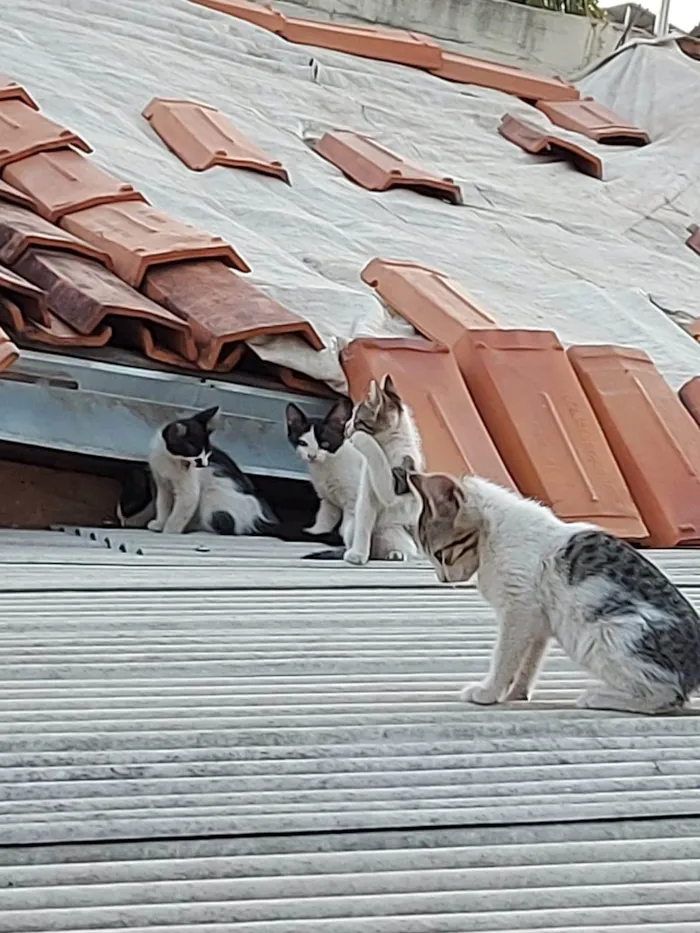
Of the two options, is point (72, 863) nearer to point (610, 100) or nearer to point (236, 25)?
point (236, 25)

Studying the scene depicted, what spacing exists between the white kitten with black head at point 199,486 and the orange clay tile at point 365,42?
440 centimetres

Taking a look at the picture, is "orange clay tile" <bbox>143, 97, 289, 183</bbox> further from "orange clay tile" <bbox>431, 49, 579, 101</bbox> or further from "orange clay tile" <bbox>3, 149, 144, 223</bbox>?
"orange clay tile" <bbox>431, 49, 579, 101</bbox>

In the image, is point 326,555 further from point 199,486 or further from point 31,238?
point 31,238

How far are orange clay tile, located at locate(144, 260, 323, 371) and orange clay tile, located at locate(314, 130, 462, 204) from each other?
198 centimetres

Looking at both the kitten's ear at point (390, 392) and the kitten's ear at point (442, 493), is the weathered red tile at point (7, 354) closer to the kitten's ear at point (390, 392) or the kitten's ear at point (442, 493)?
the kitten's ear at point (390, 392)

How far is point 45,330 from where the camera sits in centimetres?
425

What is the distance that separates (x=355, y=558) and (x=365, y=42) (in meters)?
5.34

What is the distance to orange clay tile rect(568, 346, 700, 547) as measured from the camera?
4.61 metres

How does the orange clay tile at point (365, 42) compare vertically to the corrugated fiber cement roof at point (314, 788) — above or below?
below

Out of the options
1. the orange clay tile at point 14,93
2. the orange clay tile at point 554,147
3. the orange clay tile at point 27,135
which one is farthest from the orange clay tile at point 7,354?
the orange clay tile at point 554,147

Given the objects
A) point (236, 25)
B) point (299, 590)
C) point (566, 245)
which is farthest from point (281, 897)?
point (236, 25)

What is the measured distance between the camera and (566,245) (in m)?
6.68

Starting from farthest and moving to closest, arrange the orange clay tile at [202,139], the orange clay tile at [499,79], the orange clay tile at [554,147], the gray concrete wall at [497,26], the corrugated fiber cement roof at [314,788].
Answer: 1. the gray concrete wall at [497,26]
2. the orange clay tile at [499,79]
3. the orange clay tile at [554,147]
4. the orange clay tile at [202,139]
5. the corrugated fiber cement roof at [314,788]

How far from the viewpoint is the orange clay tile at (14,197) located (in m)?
4.97
